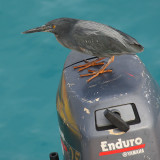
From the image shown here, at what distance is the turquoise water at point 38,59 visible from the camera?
4.95 m

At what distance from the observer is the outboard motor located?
2.43m

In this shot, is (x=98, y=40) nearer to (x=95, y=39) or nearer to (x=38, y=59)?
(x=95, y=39)

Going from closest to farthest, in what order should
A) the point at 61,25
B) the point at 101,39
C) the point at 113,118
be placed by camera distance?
1. the point at 113,118
2. the point at 101,39
3. the point at 61,25

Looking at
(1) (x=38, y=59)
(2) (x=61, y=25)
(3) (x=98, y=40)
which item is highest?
(1) (x=38, y=59)

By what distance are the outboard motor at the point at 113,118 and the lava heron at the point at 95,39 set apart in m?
0.14

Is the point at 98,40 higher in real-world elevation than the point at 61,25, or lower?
lower

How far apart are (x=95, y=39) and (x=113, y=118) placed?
574mm

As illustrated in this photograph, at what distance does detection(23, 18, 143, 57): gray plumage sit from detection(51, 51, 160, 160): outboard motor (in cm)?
15

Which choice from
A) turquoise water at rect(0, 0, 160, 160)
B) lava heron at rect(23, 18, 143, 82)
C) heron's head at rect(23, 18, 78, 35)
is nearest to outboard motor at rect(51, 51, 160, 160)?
lava heron at rect(23, 18, 143, 82)

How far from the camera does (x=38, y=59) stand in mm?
5781

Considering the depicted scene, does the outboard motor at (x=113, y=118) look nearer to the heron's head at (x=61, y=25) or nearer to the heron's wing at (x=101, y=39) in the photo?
the heron's wing at (x=101, y=39)

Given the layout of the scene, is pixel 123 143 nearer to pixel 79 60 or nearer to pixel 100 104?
pixel 100 104

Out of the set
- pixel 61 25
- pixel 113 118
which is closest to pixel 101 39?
pixel 61 25

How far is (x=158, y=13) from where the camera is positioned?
249 inches
